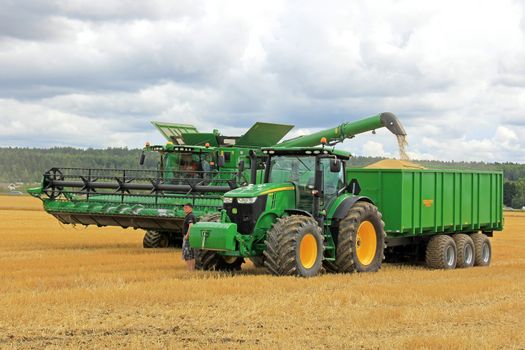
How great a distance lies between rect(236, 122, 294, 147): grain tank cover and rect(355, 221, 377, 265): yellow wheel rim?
755 cm

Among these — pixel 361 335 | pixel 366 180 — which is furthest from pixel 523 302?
pixel 366 180

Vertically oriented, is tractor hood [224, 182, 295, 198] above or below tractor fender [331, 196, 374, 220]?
above

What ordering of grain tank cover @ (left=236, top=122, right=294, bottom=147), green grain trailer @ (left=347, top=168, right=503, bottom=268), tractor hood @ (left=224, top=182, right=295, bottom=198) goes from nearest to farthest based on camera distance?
tractor hood @ (left=224, top=182, right=295, bottom=198)
green grain trailer @ (left=347, top=168, right=503, bottom=268)
grain tank cover @ (left=236, top=122, right=294, bottom=147)

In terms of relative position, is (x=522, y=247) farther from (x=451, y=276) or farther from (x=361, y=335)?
(x=361, y=335)

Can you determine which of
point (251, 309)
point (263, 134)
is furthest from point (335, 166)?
point (263, 134)

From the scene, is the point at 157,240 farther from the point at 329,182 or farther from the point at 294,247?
the point at 294,247

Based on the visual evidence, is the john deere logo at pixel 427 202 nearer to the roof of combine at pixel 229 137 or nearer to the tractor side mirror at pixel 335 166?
the tractor side mirror at pixel 335 166

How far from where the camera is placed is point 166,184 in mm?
20016

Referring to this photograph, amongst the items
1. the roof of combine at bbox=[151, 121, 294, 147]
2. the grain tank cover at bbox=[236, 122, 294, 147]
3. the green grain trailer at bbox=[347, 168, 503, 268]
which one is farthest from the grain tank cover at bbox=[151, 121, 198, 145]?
the green grain trailer at bbox=[347, 168, 503, 268]

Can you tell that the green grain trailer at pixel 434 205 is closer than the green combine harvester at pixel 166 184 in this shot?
Yes

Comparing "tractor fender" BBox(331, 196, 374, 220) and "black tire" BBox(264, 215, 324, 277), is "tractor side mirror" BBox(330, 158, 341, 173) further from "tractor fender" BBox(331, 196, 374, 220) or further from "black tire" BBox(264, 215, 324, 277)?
"black tire" BBox(264, 215, 324, 277)

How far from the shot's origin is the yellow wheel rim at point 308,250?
13.9 meters

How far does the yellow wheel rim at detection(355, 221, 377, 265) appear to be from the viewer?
51.1 ft

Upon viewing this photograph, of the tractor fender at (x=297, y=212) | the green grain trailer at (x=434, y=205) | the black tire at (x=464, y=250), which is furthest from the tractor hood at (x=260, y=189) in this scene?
the black tire at (x=464, y=250)
